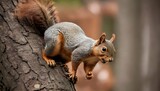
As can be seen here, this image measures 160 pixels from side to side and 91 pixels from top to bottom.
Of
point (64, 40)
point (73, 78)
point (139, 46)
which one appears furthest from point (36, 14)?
point (139, 46)

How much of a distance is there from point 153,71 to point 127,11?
1.81 ft

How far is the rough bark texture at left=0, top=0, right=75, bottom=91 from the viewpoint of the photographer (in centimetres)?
221

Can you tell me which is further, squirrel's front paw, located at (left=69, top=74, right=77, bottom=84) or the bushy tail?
the bushy tail

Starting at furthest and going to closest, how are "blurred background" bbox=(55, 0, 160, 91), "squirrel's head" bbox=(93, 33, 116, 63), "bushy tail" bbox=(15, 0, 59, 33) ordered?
"blurred background" bbox=(55, 0, 160, 91)
"bushy tail" bbox=(15, 0, 59, 33)
"squirrel's head" bbox=(93, 33, 116, 63)

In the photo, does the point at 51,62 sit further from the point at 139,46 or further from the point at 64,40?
the point at 139,46

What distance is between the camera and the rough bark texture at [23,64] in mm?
2205

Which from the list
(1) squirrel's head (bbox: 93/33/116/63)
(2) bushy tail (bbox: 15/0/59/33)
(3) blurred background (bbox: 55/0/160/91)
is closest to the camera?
(1) squirrel's head (bbox: 93/33/116/63)

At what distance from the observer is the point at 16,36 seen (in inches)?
90.9

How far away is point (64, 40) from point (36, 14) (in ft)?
0.62

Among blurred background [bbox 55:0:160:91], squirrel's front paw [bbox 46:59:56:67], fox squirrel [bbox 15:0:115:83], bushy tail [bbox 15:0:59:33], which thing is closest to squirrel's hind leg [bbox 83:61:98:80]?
fox squirrel [bbox 15:0:115:83]

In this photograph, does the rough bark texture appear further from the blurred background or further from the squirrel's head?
the blurred background

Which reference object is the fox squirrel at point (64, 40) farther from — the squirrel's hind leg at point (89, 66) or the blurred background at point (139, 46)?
the blurred background at point (139, 46)

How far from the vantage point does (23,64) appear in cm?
224

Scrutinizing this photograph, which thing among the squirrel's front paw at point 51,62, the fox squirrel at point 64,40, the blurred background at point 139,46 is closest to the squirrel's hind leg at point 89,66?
the fox squirrel at point 64,40
